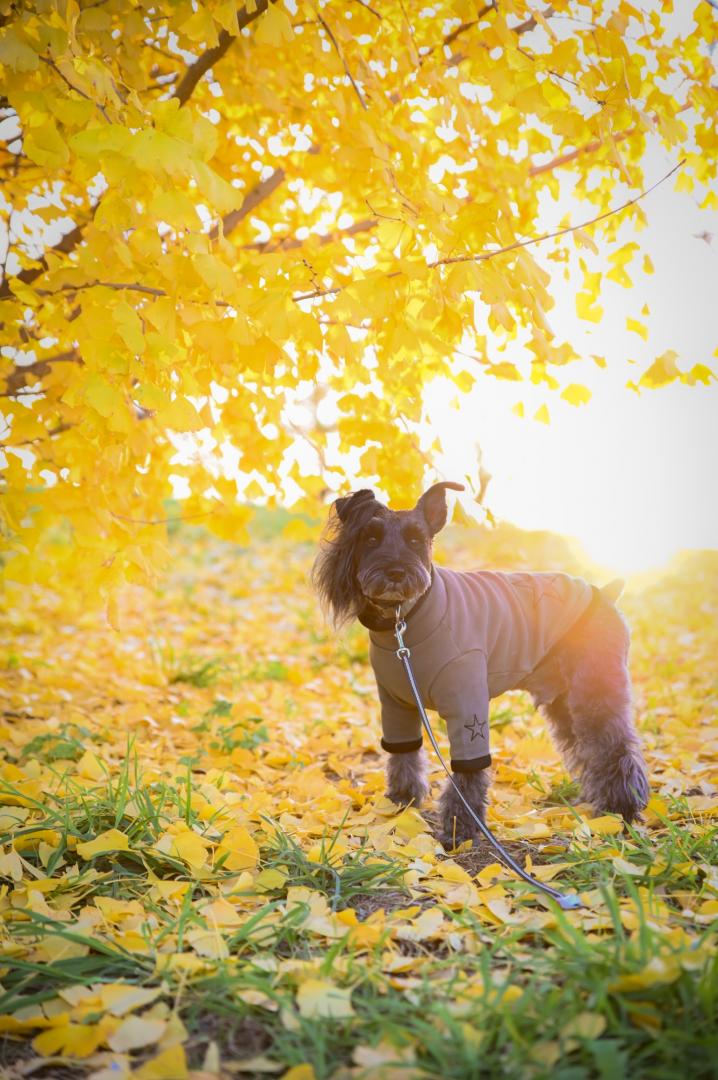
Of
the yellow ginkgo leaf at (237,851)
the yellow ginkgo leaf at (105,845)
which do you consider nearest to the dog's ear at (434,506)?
the yellow ginkgo leaf at (237,851)

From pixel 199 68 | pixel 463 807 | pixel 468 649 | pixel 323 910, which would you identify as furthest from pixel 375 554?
pixel 199 68

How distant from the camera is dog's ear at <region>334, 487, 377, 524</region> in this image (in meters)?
3.50

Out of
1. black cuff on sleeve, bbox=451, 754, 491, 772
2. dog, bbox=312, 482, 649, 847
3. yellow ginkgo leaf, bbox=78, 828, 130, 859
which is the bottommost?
yellow ginkgo leaf, bbox=78, 828, 130, 859

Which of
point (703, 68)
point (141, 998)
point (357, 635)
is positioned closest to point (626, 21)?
point (703, 68)

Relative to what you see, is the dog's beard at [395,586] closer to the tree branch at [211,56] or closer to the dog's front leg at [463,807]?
the dog's front leg at [463,807]

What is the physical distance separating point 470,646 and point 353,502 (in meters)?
0.84

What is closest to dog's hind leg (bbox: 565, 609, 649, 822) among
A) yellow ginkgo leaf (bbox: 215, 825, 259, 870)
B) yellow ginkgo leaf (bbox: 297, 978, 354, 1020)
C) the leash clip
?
the leash clip

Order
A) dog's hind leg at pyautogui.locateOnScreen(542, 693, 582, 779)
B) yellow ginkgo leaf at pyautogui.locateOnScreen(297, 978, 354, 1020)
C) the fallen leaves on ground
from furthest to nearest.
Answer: dog's hind leg at pyautogui.locateOnScreen(542, 693, 582, 779) < yellow ginkgo leaf at pyautogui.locateOnScreen(297, 978, 354, 1020) < the fallen leaves on ground

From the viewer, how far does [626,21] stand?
3.03 metres

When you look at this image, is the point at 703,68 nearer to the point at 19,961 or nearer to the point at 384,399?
the point at 384,399

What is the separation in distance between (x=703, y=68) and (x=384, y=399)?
2.12 meters

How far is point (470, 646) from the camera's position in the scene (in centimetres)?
347

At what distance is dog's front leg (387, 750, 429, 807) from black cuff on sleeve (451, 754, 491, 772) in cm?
52

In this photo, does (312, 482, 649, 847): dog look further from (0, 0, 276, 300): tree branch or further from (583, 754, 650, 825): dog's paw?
(0, 0, 276, 300): tree branch
